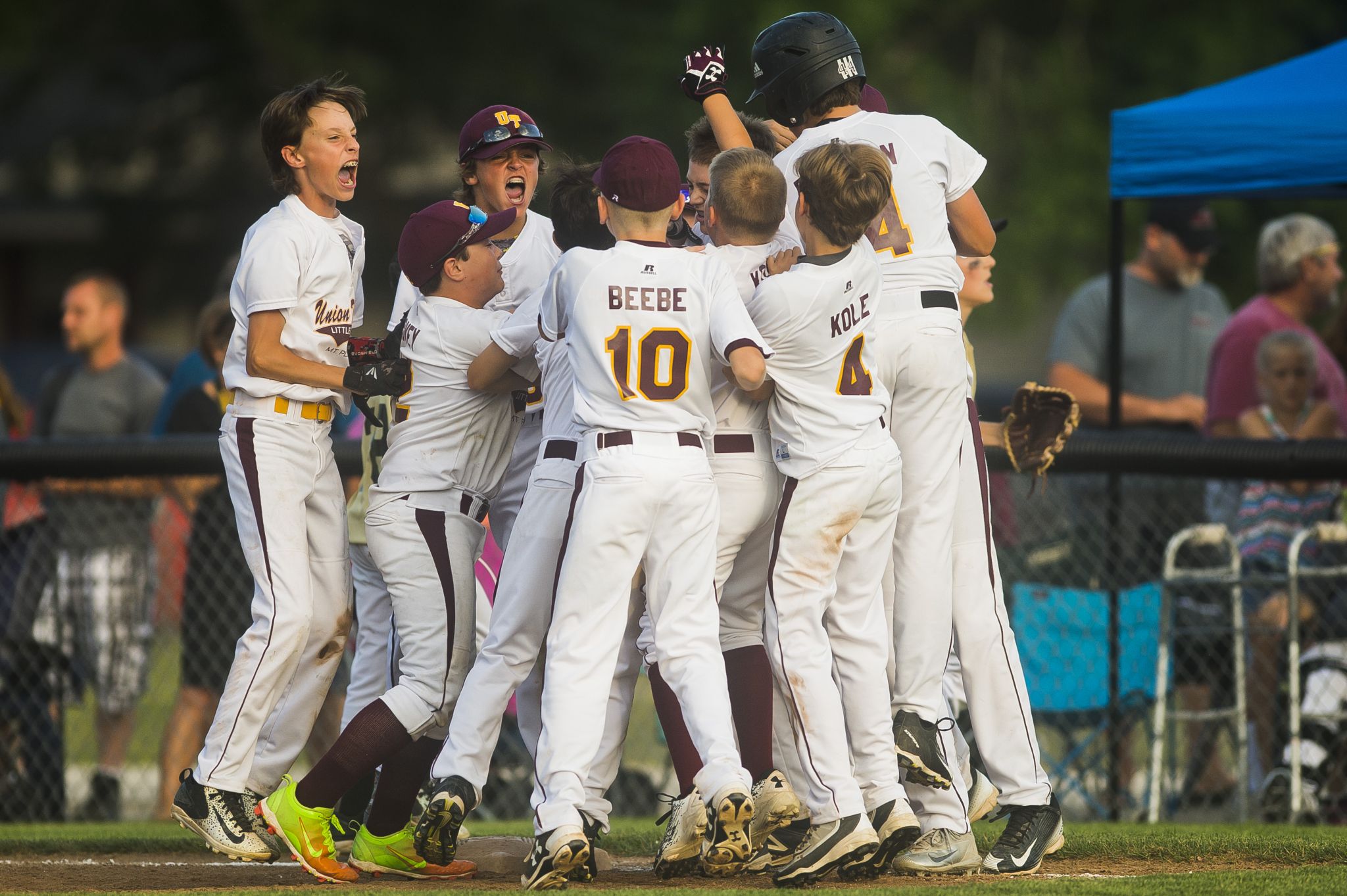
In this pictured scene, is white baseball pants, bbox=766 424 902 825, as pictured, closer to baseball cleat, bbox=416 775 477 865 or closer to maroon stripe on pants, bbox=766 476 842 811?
maroon stripe on pants, bbox=766 476 842 811

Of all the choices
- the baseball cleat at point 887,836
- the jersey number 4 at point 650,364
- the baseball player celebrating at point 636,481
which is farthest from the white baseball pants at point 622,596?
the baseball cleat at point 887,836

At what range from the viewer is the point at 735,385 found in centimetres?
468

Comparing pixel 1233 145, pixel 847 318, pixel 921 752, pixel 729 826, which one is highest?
pixel 1233 145

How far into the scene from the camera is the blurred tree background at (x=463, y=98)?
1780cm

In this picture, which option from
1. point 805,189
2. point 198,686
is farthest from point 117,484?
point 805,189

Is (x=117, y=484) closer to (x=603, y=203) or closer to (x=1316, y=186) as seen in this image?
(x=603, y=203)

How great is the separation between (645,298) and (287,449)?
1.30 meters

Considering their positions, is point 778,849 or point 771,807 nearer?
point 771,807

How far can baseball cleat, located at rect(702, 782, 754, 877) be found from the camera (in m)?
4.18

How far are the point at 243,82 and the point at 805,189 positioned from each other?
66.0 feet

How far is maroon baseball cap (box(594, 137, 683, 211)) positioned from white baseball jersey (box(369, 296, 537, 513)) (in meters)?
0.64

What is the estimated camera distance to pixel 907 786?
190 inches

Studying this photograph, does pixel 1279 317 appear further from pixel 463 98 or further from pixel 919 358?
pixel 463 98

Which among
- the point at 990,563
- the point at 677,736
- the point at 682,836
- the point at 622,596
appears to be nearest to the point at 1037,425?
the point at 990,563
